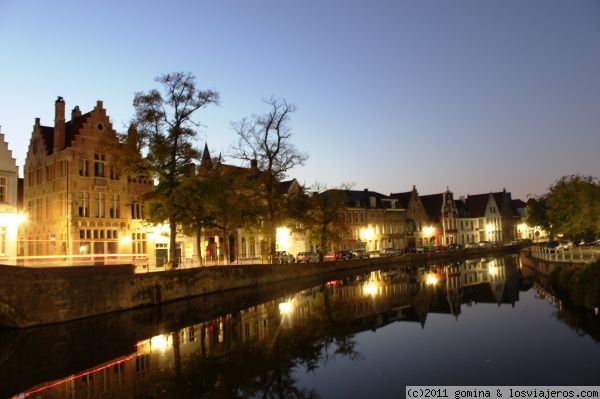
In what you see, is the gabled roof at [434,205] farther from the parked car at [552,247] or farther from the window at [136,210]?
the window at [136,210]

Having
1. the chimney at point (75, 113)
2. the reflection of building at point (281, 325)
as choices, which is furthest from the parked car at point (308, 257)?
the chimney at point (75, 113)

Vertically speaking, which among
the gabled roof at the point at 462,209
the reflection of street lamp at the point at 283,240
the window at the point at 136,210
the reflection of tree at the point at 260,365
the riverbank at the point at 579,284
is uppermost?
the gabled roof at the point at 462,209

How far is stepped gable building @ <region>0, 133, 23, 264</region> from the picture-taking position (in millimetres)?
30031

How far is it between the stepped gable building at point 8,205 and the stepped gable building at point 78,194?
8080 millimetres

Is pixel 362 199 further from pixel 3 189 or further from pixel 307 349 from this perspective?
pixel 307 349

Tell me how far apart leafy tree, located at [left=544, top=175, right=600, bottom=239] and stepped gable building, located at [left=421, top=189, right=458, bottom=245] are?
47521mm

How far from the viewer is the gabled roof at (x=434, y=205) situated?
347ft

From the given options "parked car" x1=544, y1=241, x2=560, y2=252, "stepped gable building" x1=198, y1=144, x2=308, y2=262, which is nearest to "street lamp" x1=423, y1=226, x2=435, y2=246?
"parked car" x1=544, y1=241, x2=560, y2=252

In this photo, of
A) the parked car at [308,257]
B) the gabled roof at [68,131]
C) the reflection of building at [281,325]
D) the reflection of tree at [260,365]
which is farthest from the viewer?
the parked car at [308,257]

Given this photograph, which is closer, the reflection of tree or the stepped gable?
the reflection of tree

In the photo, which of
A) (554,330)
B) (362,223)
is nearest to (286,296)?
(554,330)

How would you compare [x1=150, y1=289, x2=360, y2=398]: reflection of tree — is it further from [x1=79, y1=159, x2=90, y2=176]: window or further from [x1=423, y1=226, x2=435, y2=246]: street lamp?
[x1=423, y1=226, x2=435, y2=246]: street lamp

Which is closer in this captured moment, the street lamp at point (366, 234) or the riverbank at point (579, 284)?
the riverbank at point (579, 284)

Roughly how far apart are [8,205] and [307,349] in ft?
73.6
